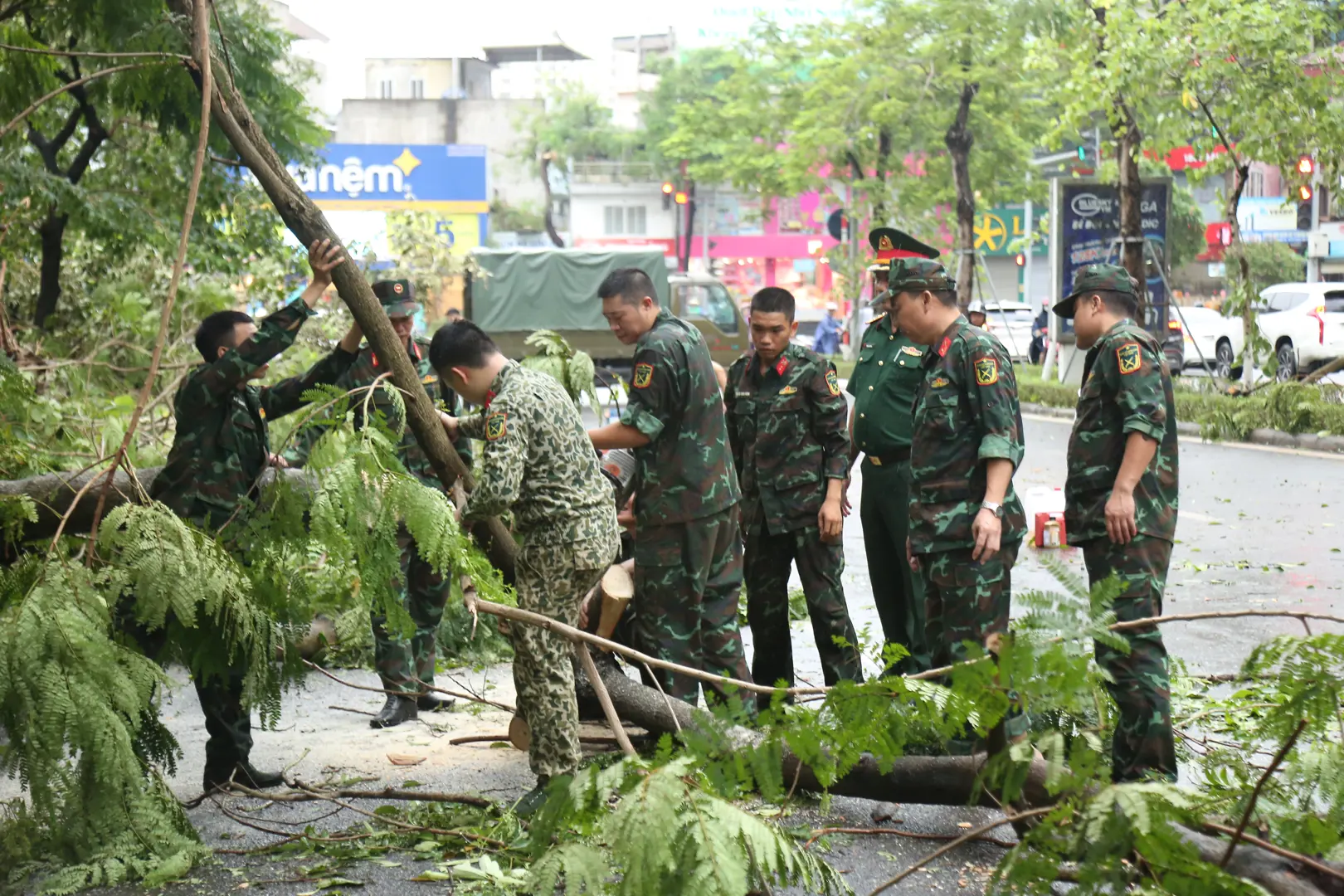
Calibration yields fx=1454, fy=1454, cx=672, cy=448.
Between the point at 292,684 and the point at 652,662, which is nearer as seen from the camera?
the point at 652,662

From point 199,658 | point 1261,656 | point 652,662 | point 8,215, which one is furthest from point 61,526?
point 8,215

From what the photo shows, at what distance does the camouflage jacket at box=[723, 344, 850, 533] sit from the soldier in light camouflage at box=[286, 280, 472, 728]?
1.24 meters

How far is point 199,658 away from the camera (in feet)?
15.8

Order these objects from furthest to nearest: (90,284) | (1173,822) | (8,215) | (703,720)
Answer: (90,284) → (8,215) → (703,720) → (1173,822)

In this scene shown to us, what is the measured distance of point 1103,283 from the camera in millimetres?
5219

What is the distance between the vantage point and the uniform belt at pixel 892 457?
594 cm

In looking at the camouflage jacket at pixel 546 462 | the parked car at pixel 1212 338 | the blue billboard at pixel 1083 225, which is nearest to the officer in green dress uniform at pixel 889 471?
the camouflage jacket at pixel 546 462

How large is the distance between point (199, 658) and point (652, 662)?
1.69 m

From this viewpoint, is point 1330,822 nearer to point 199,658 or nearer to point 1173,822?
point 1173,822

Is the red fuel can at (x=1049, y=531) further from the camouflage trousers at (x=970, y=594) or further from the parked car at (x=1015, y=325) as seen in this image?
the parked car at (x=1015, y=325)

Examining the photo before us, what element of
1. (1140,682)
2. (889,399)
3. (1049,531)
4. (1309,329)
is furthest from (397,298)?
(1309,329)

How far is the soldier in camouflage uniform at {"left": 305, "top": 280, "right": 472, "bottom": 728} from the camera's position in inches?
254

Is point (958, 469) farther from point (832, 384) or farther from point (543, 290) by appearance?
point (543, 290)

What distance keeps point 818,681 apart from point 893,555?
1296 millimetres
